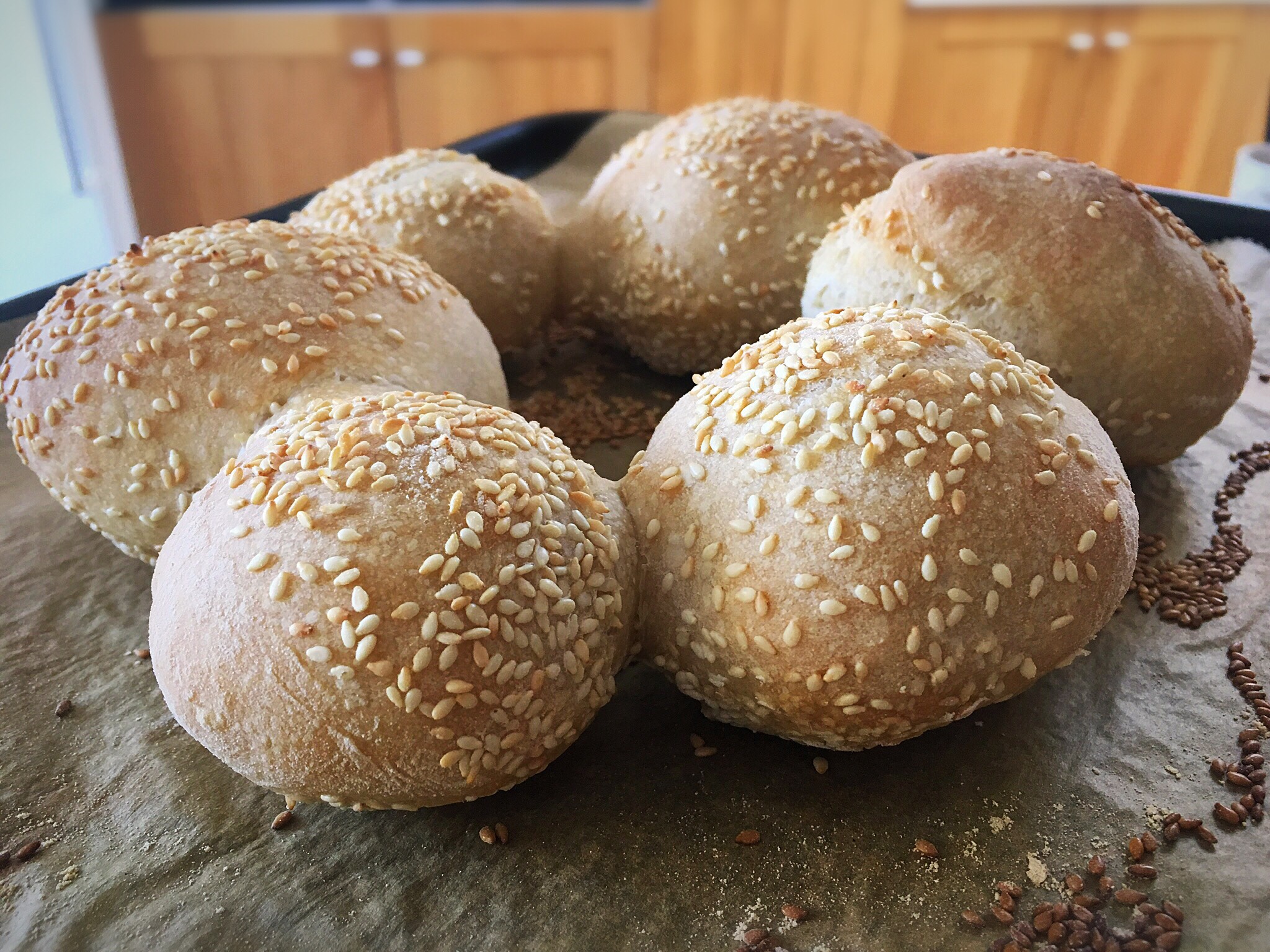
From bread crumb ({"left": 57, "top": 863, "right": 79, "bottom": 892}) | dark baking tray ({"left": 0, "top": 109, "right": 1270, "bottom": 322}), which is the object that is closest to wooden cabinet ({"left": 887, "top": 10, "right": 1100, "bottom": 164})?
dark baking tray ({"left": 0, "top": 109, "right": 1270, "bottom": 322})

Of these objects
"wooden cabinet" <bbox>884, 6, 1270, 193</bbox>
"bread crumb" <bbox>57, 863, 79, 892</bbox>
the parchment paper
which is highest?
"wooden cabinet" <bbox>884, 6, 1270, 193</bbox>

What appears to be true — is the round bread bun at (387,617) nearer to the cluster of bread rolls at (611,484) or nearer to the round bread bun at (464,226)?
the cluster of bread rolls at (611,484)

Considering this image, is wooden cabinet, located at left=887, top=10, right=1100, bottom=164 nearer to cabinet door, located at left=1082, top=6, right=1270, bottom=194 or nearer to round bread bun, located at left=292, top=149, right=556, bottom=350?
cabinet door, located at left=1082, top=6, right=1270, bottom=194

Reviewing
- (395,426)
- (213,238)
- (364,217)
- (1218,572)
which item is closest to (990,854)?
(1218,572)

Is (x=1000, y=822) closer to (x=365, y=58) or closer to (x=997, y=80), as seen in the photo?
(x=997, y=80)

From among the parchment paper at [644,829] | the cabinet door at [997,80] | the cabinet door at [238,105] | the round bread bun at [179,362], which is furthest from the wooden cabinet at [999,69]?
the parchment paper at [644,829]

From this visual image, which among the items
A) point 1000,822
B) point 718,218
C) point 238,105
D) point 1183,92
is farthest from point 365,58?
point 1000,822

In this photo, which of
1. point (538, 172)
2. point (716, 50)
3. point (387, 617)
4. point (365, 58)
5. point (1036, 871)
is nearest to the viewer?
point (387, 617)
